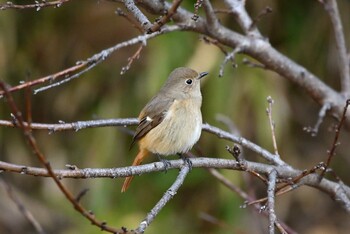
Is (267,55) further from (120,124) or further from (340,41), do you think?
(120,124)

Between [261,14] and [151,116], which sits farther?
[151,116]

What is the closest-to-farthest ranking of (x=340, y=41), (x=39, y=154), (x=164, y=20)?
(x=39, y=154) → (x=164, y=20) → (x=340, y=41)

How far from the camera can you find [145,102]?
530 centimetres

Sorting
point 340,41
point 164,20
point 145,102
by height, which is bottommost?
point 164,20

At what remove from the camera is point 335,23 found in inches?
146

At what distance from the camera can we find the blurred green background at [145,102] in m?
5.11

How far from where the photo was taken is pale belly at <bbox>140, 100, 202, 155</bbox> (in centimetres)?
354

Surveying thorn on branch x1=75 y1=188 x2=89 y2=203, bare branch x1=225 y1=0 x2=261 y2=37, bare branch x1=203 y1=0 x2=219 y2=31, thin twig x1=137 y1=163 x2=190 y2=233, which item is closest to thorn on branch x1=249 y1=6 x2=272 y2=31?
bare branch x1=225 y1=0 x2=261 y2=37

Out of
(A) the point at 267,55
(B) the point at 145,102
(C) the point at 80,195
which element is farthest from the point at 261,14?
(B) the point at 145,102

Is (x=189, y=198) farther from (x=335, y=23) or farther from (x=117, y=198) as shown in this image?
(x=335, y=23)

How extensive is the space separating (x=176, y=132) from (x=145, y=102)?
170 centimetres

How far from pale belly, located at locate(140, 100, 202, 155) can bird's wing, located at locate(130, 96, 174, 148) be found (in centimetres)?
3

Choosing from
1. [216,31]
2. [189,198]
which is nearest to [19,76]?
[189,198]

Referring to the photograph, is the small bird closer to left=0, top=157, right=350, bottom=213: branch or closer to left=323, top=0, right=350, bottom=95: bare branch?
left=0, top=157, right=350, bottom=213: branch
